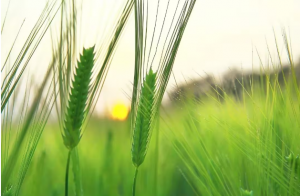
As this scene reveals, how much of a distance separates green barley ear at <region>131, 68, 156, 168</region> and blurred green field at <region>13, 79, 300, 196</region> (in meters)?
0.05

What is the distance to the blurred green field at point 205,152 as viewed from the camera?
0.56 metres

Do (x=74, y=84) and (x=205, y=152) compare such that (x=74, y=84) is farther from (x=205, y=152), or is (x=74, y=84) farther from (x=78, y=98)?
(x=205, y=152)

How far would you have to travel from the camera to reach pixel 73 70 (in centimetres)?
54

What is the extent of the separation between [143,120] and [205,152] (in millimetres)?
124

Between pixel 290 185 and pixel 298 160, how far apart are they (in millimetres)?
38

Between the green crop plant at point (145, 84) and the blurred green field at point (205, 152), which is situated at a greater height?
the green crop plant at point (145, 84)

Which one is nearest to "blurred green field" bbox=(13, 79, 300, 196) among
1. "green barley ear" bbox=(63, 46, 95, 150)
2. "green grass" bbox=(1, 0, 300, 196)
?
"green grass" bbox=(1, 0, 300, 196)

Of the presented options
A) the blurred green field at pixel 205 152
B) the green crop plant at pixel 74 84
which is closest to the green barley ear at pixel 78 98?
the green crop plant at pixel 74 84

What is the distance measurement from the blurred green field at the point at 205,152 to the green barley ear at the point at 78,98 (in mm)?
121

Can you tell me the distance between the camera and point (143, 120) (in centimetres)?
54

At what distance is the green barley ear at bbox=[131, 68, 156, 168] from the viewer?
528 mm

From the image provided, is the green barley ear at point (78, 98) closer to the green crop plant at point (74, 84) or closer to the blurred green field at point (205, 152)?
the green crop plant at point (74, 84)

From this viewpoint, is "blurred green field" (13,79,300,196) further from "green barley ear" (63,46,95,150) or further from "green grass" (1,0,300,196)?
"green barley ear" (63,46,95,150)

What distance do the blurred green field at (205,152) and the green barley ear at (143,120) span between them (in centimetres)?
5
